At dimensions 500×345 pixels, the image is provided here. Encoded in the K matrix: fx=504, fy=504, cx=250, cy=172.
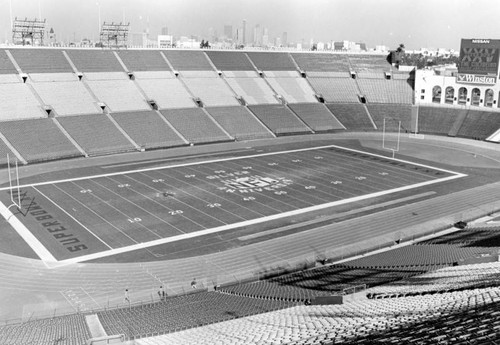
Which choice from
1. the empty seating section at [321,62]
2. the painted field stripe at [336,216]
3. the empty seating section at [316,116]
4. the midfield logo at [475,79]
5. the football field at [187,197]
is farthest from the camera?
the empty seating section at [321,62]

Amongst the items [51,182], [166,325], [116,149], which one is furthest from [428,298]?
[116,149]

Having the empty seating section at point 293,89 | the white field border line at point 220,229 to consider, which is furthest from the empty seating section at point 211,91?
the white field border line at point 220,229

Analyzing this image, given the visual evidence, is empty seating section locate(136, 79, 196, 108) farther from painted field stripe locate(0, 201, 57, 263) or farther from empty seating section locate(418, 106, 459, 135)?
empty seating section locate(418, 106, 459, 135)

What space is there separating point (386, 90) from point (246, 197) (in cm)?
5132

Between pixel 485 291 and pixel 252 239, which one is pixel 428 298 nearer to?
pixel 485 291

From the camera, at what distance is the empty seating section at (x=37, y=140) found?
54.8 m

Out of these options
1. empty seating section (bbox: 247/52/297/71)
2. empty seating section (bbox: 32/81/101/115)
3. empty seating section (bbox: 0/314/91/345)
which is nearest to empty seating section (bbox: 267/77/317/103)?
empty seating section (bbox: 247/52/297/71)

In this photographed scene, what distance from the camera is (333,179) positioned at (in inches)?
1938

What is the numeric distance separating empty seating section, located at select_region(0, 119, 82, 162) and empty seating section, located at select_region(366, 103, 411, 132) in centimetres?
4523

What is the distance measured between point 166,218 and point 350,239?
13518mm

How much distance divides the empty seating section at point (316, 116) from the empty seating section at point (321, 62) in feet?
37.8

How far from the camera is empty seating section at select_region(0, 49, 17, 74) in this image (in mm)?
63906

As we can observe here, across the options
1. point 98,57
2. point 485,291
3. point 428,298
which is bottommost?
point 428,298

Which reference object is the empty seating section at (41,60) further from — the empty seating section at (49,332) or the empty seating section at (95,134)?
the empty seating section at (49,332)
